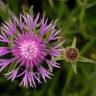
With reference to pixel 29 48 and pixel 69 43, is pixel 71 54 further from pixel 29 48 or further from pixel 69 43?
pixel 69 43

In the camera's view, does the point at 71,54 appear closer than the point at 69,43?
Yes

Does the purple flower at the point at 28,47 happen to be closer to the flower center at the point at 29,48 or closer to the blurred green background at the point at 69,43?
the flower center at the point at 29,48

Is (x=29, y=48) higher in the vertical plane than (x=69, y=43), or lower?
lower

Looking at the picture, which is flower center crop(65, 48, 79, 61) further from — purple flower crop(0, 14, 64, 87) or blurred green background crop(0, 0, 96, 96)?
blurred green background crop(0, 0, 96, 96)

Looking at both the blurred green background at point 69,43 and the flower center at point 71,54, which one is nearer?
the flower center at point 71,54

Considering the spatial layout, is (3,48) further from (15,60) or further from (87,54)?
(87,54)

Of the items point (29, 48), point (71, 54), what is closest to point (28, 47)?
point (29, 48)

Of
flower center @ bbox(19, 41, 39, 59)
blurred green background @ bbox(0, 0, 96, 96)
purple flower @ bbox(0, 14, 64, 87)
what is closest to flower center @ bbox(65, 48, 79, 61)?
purple flower @ bbox(0, 14, 64, 87)

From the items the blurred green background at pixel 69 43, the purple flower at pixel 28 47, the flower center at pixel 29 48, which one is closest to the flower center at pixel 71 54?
the purple flower at pixel 28 47
